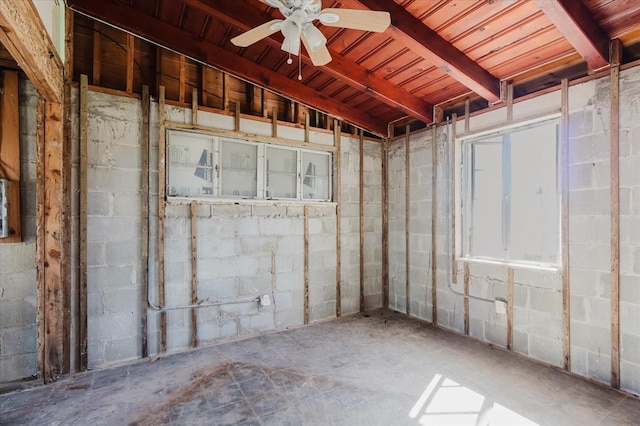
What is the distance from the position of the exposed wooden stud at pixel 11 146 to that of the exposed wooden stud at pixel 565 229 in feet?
16.7

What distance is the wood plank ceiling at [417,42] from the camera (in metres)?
2.58

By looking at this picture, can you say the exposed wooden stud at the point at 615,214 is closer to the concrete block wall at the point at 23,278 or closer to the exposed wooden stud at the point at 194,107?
the exposed wooden stud at the point at 194,107

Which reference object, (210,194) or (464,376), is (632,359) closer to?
(464,376)

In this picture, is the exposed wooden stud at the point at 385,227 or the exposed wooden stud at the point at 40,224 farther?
the exposed wooden stud at the point at 385,227

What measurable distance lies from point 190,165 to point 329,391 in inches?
111

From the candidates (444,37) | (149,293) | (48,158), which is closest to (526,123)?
(444,37)

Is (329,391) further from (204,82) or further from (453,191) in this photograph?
(204,82)

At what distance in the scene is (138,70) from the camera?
3.47 m

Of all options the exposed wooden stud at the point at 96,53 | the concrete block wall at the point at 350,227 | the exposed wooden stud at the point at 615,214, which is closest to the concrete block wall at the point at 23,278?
the exposed wooden stud at the point at 96,53

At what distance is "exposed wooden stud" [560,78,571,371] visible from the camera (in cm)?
308

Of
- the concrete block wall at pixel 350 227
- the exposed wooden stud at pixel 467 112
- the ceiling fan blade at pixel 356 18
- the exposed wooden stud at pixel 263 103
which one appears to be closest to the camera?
the ceiling fan blade at pixel 356 18

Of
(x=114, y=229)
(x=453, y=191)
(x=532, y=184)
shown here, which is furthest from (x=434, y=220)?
(x=114, y=229)

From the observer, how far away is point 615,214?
2.79m

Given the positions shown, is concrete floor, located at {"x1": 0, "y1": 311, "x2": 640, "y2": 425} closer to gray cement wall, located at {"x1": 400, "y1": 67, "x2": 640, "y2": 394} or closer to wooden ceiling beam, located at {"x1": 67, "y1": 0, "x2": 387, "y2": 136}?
gray cement wall, located at {"x1": 400, "y1": 67, "x2": 640, "y2": 394}
